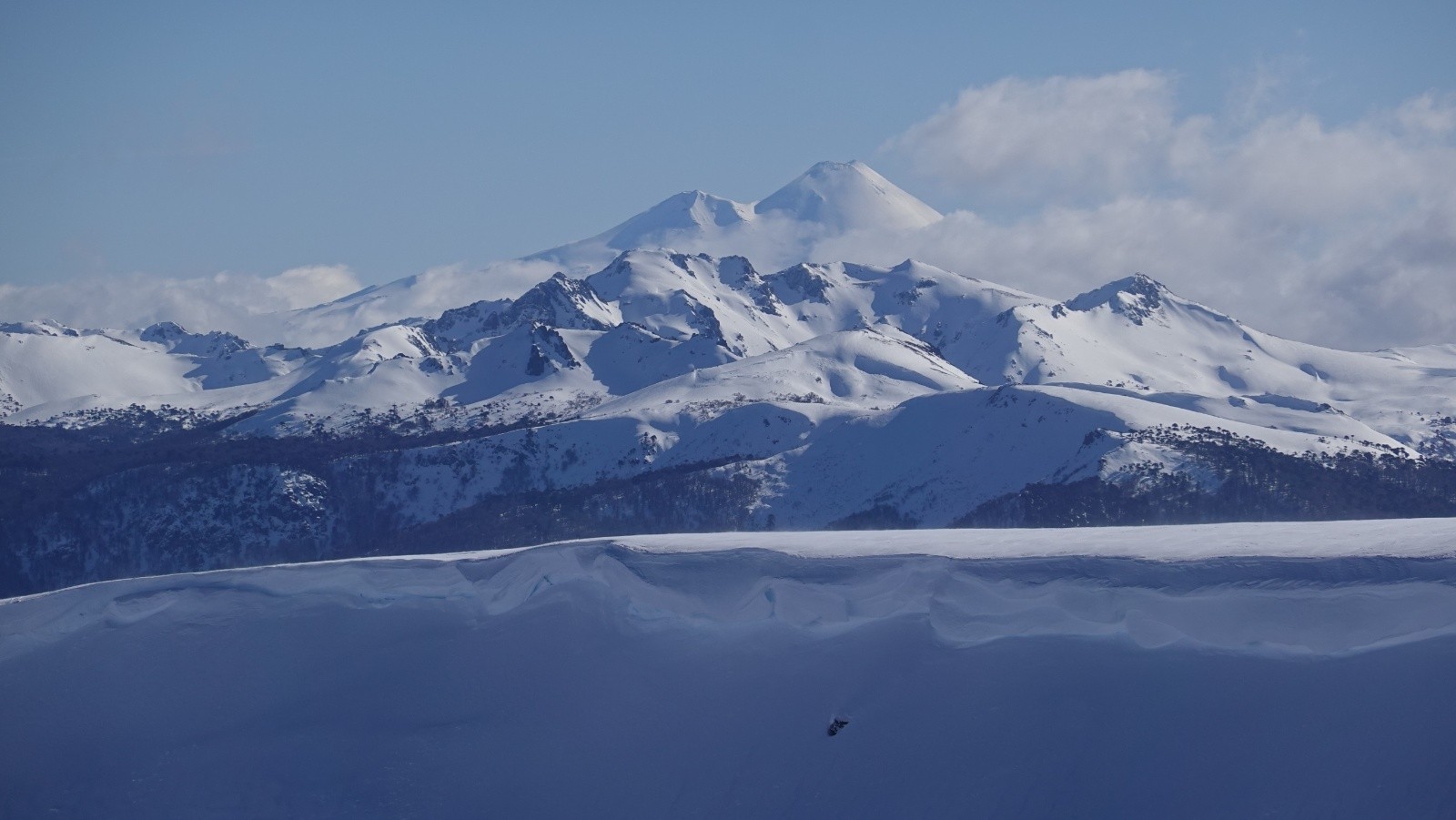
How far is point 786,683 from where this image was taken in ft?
109

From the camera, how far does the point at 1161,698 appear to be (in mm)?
30094

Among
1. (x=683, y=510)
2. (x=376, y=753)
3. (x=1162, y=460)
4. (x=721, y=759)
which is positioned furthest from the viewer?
(x=683, y=510)

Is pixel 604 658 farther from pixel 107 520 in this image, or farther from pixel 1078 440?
→ pixel 107 520

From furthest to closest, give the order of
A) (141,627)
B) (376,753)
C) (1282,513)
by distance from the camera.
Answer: (1282,513) → (141,627) → (376,753)

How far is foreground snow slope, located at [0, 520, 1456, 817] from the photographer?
2898cm

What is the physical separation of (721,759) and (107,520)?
184 meters

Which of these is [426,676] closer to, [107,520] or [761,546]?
[761,546]

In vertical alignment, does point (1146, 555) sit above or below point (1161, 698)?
above

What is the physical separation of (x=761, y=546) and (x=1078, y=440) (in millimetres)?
155042

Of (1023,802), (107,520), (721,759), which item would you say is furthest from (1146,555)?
(107,520)

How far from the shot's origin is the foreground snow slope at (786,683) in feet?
95.1

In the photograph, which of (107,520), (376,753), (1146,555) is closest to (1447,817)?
(1146,555)

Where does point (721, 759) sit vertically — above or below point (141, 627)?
below

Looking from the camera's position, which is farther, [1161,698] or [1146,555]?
[1146,555]
